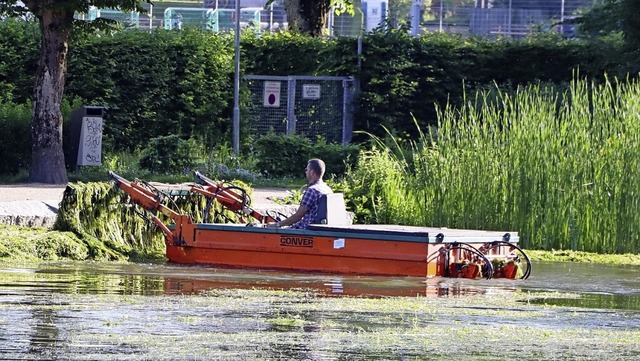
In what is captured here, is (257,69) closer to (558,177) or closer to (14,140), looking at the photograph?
(14,140)

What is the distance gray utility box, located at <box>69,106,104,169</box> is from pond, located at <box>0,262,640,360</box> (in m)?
10.8

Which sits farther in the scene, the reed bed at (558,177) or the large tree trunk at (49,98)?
the large tree trunk at (49,98)

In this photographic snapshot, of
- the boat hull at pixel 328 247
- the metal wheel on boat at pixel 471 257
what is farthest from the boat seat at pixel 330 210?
the metal wheel on boat at pixel 471 257

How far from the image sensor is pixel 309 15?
35469 millimetres

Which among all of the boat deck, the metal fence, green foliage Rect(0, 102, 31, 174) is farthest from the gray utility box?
the boat deck

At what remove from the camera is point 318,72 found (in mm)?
32938

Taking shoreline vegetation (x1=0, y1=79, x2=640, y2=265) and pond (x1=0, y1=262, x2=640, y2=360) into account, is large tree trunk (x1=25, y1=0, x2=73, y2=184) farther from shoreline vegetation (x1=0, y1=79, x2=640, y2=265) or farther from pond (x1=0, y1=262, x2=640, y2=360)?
pond (x1=0, y1=262, x2=640, y2=360)

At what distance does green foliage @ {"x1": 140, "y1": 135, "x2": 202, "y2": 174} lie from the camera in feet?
95.2

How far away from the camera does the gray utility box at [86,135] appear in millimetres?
27609

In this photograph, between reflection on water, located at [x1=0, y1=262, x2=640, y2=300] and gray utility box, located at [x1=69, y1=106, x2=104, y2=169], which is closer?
reflection on water, located at [x1=0, y1=262, x2=640, y2=300]

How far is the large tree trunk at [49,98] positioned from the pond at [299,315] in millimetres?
8539

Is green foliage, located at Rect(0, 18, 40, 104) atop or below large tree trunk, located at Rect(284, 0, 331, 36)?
below

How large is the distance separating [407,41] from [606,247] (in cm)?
1350

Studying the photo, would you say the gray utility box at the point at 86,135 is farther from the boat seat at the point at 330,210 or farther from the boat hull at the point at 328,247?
the boat seat at the point at 330,210
